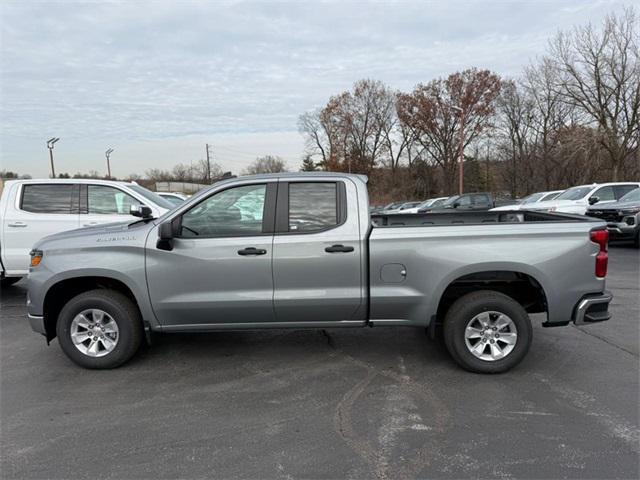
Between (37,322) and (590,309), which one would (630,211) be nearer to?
(590,309)

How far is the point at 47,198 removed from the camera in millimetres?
7152

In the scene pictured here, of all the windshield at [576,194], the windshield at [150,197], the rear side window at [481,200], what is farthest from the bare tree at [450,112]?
the windshield at [150,197]

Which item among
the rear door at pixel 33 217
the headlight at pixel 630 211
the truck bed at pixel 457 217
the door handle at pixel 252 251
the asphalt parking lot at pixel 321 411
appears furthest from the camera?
the headlight at pixel 630 211

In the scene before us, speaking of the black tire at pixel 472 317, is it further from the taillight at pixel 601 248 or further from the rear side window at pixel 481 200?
the rear side window at pixel 481 200

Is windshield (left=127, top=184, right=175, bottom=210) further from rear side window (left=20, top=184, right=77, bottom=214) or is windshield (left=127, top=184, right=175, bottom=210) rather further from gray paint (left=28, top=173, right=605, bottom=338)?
gray paint (left=28, top=173, right=605, bottom=338)

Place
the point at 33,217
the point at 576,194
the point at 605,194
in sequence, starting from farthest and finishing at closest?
the point at 576,194
the point at 605,194
the point at 33,217

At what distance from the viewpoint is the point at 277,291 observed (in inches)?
158

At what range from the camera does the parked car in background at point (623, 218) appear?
1146 cm

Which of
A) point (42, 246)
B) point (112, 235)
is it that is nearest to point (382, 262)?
point (112, 235)

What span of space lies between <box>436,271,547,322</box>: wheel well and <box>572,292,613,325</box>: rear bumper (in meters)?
0.27

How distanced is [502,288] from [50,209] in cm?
678

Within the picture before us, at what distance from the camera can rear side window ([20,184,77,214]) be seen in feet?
23.2

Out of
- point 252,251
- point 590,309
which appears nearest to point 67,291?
point 252,251

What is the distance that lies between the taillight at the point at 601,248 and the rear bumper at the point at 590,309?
21 cm
